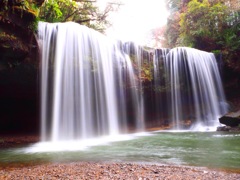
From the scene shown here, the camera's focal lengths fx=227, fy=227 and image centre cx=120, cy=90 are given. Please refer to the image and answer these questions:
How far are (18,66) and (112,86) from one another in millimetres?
4286

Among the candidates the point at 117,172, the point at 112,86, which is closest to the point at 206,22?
the point at 112,86

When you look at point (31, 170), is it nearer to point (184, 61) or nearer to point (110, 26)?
point (184, 61)

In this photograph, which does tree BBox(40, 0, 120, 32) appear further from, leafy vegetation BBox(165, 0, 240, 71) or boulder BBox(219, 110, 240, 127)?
boulder BBox(219, 110, 240, 127)

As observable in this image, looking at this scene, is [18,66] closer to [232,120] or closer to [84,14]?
[84,14]

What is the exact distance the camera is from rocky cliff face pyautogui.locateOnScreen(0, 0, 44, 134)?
7.96 m

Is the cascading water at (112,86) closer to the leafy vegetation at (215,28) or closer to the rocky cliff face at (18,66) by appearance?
the rocky cliff face at (18,66)

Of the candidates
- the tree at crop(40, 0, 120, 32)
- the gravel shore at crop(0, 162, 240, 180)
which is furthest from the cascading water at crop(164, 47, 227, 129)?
the gravel shore at crop(0, 162, 240, 180)

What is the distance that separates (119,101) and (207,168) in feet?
26.0

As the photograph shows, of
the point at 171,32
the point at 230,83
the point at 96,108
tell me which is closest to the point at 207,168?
the point at 96,108

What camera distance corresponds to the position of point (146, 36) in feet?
115

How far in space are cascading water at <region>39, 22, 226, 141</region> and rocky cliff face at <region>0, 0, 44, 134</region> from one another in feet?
1.77

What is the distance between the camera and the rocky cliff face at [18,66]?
26.1 ft

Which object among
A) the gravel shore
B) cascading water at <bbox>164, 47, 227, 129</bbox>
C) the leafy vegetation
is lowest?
the gravel shore

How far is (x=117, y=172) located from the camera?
11.9 ft
